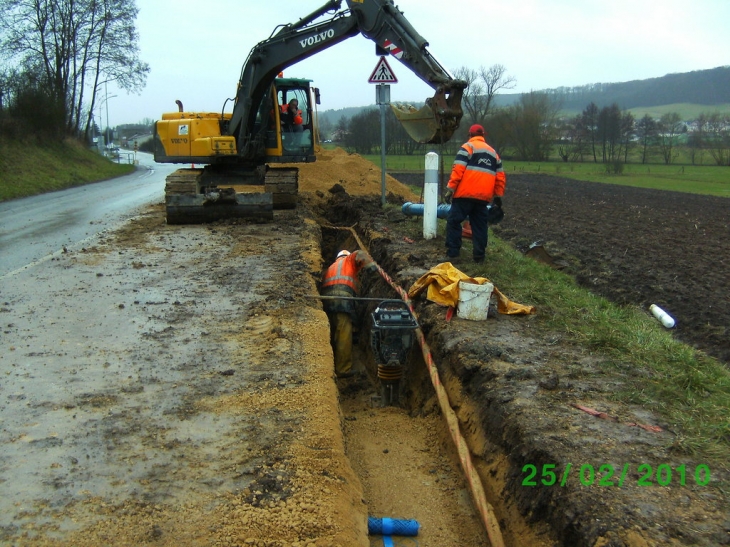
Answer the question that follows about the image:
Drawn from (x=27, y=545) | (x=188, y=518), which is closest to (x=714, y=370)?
(x=188, y=518)

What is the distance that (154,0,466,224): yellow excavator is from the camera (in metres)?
11.0

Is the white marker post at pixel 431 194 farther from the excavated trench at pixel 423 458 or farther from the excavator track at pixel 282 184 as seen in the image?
the excavator track at pixel 282 184

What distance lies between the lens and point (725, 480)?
355cm

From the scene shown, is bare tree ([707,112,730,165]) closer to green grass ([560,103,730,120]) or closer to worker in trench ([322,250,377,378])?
worker in trench ([322,250,377,378])

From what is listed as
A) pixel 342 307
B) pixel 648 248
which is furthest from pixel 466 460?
pixel 648 248

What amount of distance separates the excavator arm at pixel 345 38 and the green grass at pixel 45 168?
11850 mm

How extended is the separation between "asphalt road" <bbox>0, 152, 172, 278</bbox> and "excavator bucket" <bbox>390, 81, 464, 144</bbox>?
5941 millimetres

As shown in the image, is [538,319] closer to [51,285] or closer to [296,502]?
[296,502]

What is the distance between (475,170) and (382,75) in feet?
16.1

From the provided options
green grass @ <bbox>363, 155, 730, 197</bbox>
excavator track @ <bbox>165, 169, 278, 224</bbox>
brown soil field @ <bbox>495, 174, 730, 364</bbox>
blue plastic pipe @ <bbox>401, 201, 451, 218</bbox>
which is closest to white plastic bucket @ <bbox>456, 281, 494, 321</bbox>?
brown soil field @ <bbox>495, 174, 730, 364</bbox>

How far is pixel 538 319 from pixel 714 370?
172 centimetres

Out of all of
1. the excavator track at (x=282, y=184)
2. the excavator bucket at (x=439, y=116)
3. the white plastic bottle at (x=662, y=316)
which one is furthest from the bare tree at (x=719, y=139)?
the white plastic bottle at (x=662, y=316)
